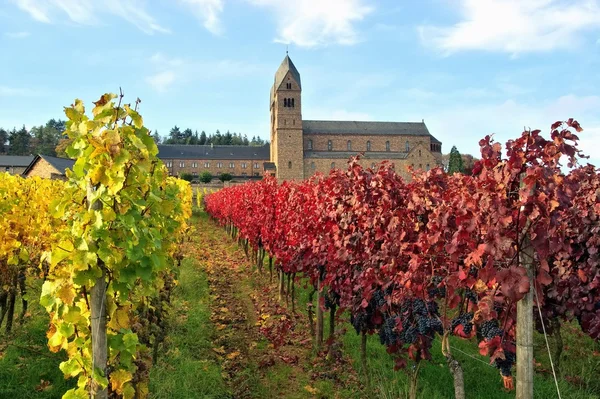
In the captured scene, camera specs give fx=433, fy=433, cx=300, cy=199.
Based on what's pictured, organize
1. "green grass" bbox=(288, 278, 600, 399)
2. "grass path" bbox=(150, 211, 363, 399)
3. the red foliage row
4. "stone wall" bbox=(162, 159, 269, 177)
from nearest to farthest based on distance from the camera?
A: the red foliage row, "green grass" bbox=(288, 278, 600, 399), "grass path" bbox=(150, 211, 363, 399), "stone wall" bbox=(162, 159, 269, 177)

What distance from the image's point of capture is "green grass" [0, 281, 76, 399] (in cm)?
455

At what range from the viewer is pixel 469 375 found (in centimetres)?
530

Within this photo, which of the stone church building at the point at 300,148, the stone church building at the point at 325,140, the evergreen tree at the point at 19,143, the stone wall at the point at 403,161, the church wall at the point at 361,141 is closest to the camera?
the stone church building at the point at 325,140

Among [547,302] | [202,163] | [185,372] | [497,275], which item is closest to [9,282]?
[185,372]

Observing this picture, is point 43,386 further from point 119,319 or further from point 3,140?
point 3,140

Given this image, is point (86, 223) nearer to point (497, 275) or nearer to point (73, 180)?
point (73, 180)

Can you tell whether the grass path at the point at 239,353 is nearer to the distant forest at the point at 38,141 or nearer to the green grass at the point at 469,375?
the green grass at the point at 469,375

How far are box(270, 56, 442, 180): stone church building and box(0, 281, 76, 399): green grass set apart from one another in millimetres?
48751

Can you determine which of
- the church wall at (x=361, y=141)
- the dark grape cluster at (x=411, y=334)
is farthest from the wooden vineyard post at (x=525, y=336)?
the church wall at (x=361, y=141)

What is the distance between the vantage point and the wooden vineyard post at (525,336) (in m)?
2.50

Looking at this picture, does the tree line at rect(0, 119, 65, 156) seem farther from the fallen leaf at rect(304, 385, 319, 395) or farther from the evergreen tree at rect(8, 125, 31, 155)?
the fallen leaf at rect(304, 385, 319, 395)

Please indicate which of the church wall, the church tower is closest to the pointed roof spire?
the church tower

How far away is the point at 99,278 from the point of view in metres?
2.80

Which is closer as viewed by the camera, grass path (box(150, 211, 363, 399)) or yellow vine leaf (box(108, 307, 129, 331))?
yellow vine leaf (box(108, 307, 129, 331))
